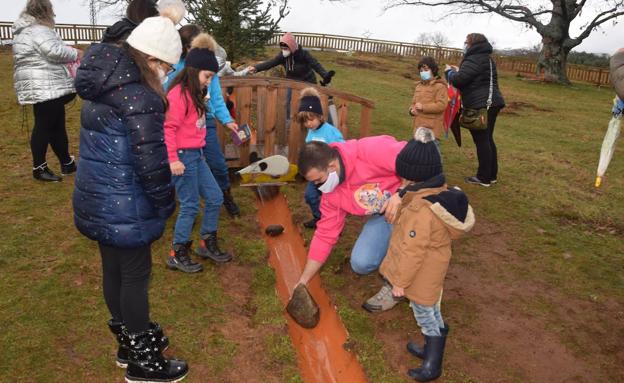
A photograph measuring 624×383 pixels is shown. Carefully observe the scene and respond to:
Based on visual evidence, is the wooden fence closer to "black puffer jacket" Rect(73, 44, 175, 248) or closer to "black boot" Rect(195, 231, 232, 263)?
"black boot" Rect(195, 231, 232, 263)

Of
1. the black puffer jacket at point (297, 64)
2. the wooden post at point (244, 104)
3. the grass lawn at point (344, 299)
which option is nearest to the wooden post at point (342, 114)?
the black puffer jacket at point (297, 64)

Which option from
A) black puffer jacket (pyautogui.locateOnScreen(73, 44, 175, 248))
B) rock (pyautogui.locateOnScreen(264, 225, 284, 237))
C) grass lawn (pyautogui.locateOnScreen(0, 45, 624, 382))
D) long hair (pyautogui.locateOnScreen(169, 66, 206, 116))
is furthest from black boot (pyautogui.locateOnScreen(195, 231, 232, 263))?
black puffer jacket (pyautogui.locateOnScreen(73, 44, 175, 248))

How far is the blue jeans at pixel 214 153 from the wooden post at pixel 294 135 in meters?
1.79

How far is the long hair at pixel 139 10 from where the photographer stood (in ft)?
12.3

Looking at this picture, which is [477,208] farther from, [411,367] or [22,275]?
[22,275]

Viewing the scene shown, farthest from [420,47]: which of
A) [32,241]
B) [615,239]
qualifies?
[32,241]

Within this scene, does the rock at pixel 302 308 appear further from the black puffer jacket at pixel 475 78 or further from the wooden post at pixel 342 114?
the black puffer jacket at pixel 475 78

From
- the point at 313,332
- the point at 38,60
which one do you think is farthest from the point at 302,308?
the point at 38,60

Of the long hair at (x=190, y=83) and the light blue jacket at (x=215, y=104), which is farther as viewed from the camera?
the light blue jacket at (x=215, y=104)

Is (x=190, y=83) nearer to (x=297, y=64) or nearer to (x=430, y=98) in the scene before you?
(x=430, y=98)

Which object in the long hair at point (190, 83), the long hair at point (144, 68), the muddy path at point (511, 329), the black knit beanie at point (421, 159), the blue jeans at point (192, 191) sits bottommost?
the muddy path at point (511, 329)

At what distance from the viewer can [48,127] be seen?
6.19m

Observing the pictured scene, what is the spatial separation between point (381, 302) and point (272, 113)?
12.2 feet

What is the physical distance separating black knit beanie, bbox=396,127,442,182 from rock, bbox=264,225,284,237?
8.36ft
